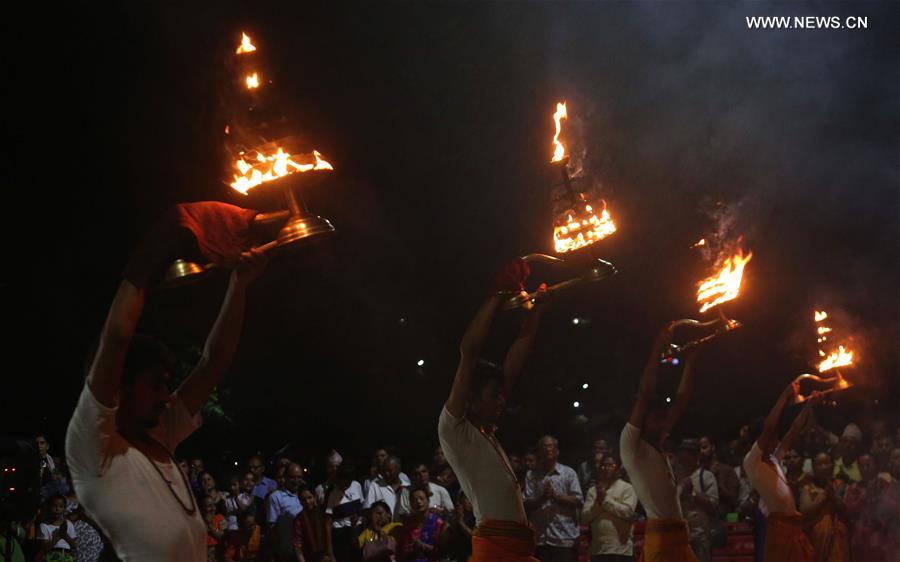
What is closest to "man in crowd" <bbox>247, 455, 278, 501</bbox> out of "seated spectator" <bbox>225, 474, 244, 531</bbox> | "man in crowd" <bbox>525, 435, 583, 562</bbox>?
Result: "seated spectator" <bbox>225, 474, 244, 531</bbox>

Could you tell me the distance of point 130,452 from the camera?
11.5 feet

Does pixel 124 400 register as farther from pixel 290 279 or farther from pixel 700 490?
pixel 290 279

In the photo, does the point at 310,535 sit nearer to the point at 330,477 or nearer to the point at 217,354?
the point at 330,477

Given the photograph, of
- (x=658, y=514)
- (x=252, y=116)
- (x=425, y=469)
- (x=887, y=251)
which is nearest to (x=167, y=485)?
(x=252, y=116)

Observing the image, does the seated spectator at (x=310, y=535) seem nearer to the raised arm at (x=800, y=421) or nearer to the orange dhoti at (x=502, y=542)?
the orange dhoti at (x=502, y=542)

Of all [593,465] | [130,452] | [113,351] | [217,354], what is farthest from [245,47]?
[593,465]

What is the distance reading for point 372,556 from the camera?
8.88 meters

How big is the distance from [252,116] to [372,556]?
19.0 ft

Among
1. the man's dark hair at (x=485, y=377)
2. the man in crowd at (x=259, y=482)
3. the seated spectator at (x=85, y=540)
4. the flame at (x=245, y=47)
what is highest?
the flame at (x=245, y=47)

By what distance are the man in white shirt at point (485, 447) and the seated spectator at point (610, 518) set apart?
4462mm

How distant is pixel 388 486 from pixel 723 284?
13.9 feet

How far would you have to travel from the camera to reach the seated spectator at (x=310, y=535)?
31.4ft

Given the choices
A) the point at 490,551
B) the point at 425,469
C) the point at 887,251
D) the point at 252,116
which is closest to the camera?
the point at 252,116

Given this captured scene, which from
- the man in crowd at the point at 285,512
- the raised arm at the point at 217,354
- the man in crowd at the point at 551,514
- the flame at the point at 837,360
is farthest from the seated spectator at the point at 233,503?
the raised arm at the point at 217,354
